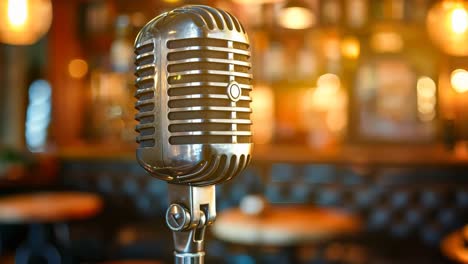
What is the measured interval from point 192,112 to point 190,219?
14 centimetres

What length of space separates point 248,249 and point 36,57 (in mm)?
4529

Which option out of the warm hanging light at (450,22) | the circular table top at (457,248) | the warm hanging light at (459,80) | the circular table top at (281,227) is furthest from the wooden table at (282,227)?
the warm hanging light at (459,80)

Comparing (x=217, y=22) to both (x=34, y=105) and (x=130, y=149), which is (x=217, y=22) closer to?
(x=130, y=149)

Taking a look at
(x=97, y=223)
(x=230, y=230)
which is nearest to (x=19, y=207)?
(x=97, y=223)

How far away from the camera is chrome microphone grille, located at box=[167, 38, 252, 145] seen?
2.37ft

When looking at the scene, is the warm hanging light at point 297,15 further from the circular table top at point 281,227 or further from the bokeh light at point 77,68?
the bokeh light at point 77,68

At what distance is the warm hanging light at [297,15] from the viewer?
4.82 metres

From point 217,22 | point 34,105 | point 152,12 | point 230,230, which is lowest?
point 230,230

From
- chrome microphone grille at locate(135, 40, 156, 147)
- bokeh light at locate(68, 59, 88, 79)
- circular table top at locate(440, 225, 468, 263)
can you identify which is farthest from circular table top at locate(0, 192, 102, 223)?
chrome microphone grille at locate(135, 40, 156, 147)

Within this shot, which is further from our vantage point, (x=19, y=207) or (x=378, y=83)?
(x=378, y=83)

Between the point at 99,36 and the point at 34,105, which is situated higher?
the point at 99,36

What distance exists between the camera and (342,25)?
6.56m

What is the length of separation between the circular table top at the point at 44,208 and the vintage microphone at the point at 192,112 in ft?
11.3

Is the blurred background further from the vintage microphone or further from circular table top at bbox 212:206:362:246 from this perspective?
the vintage microphone
